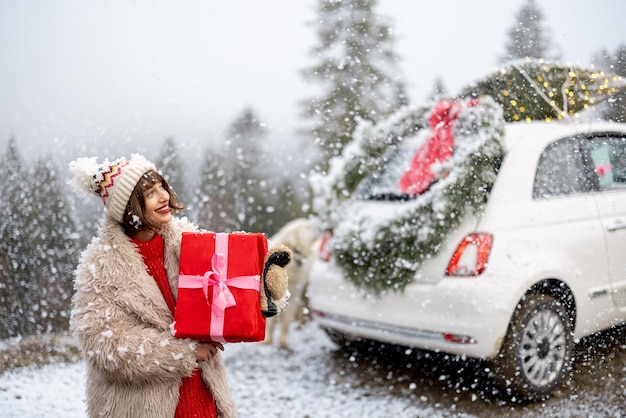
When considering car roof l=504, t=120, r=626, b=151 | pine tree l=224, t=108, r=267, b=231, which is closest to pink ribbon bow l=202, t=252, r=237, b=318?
car roof l=504, t=120, r=626, b=151

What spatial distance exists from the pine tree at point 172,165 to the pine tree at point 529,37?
335 centimetres

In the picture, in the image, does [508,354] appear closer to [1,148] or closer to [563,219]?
[563,219]

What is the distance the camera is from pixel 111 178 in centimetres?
193

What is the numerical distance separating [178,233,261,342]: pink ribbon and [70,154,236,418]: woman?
0.45 feet

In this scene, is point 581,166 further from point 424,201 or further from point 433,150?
point 424,201

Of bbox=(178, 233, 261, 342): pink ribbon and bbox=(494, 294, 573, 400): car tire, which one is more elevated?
bbox=(178, 233, 261, 342): pink ribbon

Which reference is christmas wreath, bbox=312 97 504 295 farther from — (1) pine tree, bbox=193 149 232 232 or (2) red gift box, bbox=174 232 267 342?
(1) pine tree, bbox=193 149 232 232

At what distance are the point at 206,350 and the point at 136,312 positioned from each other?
262 mm

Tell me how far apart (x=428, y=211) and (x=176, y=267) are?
1.94 meters

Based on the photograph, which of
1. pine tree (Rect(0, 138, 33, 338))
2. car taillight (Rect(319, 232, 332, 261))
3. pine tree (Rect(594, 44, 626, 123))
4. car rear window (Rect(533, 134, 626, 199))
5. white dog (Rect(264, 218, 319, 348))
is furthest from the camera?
white dog (Rect(264, 218, 319, 348))

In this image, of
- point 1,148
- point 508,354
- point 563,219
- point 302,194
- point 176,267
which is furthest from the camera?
point 302,194

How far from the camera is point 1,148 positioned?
4707mm

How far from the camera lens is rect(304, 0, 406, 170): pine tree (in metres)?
7.16

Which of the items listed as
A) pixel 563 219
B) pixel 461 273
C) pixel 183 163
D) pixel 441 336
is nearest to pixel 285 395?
pixel 441 336
